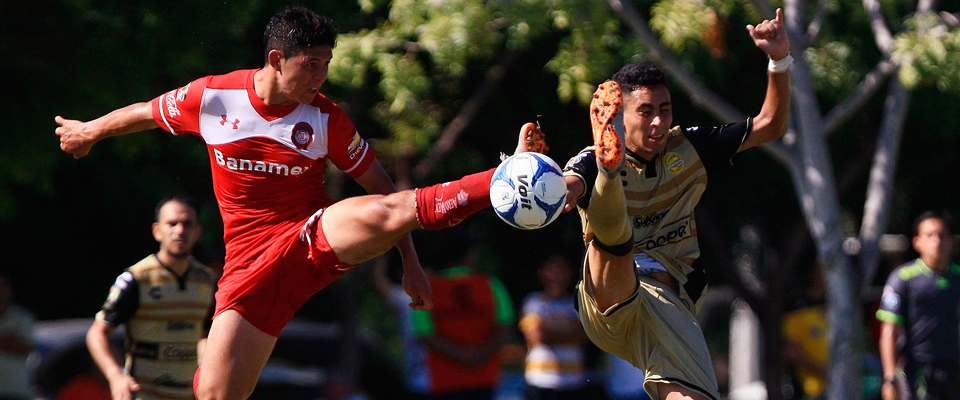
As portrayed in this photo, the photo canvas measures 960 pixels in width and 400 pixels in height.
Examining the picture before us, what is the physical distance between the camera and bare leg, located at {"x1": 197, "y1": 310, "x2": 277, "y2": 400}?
5125mm

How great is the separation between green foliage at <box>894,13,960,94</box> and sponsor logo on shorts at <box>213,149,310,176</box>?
508 centimetres

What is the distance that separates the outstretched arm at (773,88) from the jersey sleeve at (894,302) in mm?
3616

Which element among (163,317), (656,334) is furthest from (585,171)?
(163,317)

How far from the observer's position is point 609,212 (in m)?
4.66

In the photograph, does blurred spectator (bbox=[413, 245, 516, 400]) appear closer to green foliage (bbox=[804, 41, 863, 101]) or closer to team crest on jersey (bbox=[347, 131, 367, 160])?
green foliage (bbox=[804, 41, 863, 101])

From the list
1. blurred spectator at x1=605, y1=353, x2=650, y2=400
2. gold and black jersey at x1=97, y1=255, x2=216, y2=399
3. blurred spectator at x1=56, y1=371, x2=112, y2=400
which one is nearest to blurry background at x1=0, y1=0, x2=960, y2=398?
blurred spectator at x1=56, y1=371, x2=112, y2=400

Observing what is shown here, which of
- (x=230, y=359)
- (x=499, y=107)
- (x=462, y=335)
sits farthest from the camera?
(x=499, y=107)

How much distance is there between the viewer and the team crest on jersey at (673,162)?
5.36m

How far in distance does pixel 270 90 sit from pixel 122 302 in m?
2.14

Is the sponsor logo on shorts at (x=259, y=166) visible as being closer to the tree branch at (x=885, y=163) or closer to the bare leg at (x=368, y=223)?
the bare leg at (x=368, y=223)

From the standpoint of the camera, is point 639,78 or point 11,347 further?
point 11,347

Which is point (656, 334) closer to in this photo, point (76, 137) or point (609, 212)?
point (609, 212)

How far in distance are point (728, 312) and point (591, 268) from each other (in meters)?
12.9

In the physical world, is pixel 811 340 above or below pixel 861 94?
below
